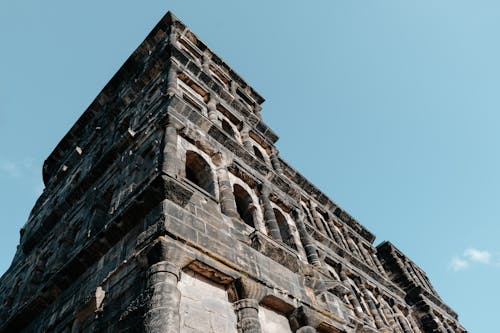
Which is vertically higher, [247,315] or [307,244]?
[307,244]

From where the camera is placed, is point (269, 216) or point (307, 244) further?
point (307, 244)

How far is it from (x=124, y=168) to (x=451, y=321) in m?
21.0

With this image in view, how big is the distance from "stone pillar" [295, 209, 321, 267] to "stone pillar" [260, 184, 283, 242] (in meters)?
1.37

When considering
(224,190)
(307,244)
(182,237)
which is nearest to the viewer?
(182,237)

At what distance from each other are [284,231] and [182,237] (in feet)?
17.6

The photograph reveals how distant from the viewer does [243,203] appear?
10.8 meters

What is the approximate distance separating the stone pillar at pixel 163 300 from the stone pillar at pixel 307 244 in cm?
563

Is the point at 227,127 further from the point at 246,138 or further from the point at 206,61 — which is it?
the point at 206,61

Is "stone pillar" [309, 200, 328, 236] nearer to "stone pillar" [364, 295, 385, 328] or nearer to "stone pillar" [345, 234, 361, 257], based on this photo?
"stone pillar" [345, 234, 361, 257]

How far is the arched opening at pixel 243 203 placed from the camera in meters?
10.5

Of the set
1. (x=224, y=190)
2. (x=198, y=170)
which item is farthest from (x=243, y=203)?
(x=198, y=170)

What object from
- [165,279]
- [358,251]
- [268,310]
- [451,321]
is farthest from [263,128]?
[451,321]

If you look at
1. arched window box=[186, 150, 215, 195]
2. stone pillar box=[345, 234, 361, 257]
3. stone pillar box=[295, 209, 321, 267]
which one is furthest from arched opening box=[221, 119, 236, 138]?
stone pillar box=[345, 234, 361, 257]

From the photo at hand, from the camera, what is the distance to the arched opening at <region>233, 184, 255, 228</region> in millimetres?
10477
